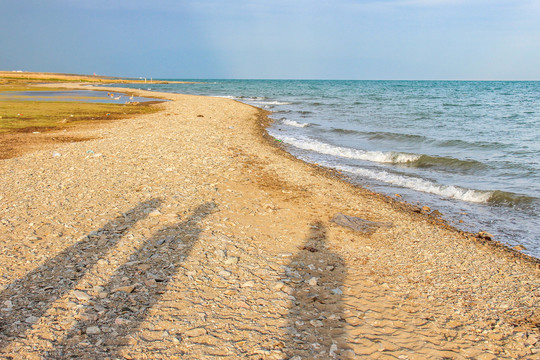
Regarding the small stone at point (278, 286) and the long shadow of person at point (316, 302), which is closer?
the long shadow of person at point (316, 302)

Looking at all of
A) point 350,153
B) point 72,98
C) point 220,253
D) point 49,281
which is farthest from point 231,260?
point 72,98

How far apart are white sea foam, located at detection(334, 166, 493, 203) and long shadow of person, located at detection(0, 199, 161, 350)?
8.86 meters

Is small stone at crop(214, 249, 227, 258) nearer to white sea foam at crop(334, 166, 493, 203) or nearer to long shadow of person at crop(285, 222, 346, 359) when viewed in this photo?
long shadow of person at crop(285, 222, 346, 359)

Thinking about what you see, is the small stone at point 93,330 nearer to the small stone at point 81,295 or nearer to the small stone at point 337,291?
the small stone at point 81,295

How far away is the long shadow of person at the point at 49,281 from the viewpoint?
4.14 metres

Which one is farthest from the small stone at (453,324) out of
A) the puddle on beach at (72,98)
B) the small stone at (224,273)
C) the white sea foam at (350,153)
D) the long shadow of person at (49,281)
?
the puddle on beach at (72,98)

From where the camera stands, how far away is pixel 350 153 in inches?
666

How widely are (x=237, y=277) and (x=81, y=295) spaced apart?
205cm

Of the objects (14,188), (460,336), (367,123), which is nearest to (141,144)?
(14,188)

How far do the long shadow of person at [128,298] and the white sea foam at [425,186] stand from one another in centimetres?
789

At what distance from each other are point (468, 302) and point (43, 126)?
2084 centimetres

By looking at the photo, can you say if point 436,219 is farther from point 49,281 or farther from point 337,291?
point 49,281

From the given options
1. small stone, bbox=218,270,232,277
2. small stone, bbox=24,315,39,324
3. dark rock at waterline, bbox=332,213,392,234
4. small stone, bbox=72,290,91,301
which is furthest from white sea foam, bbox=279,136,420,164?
small stone, bbox=24,315,39,324

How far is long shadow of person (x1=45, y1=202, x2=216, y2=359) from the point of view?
3.85 m
